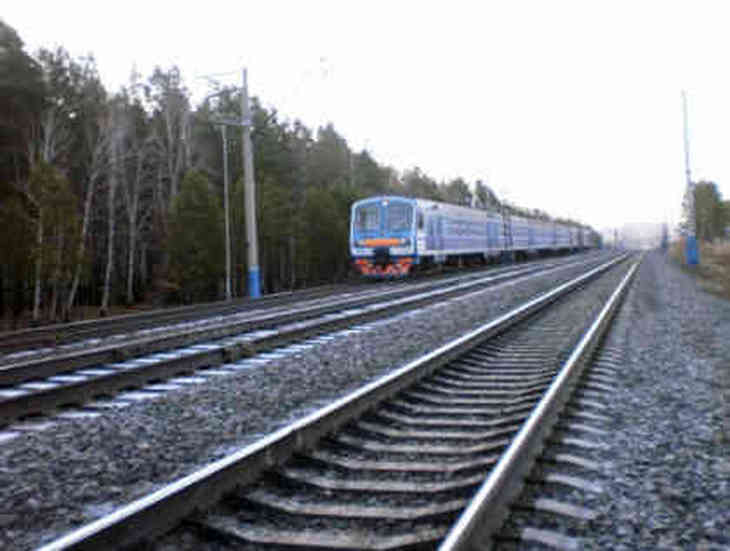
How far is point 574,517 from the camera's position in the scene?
11.0 ft

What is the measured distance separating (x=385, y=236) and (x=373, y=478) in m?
21.3

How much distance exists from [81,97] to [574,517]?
40.2 metres

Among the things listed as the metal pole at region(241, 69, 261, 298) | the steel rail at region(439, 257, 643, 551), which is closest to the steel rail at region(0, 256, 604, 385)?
the steel rail at region(439, 257, 643, 551)

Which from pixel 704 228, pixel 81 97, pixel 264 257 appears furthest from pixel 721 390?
pixel 704 228

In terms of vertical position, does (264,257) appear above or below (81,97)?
below

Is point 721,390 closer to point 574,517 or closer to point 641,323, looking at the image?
point 574,517

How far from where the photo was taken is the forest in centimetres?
2075

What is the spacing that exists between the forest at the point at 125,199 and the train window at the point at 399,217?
670 centimetres

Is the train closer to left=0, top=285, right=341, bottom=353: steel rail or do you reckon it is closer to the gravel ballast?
left=0, top=285, right=341, bottom=353: steel rail

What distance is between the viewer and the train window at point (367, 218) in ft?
84.0

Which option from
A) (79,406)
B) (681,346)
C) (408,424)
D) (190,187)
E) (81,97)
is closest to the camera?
(408,424)

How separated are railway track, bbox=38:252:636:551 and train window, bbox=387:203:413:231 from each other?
18.3m

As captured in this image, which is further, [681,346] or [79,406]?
[681,346]

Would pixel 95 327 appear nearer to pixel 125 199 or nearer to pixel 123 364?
pixel 123 364
